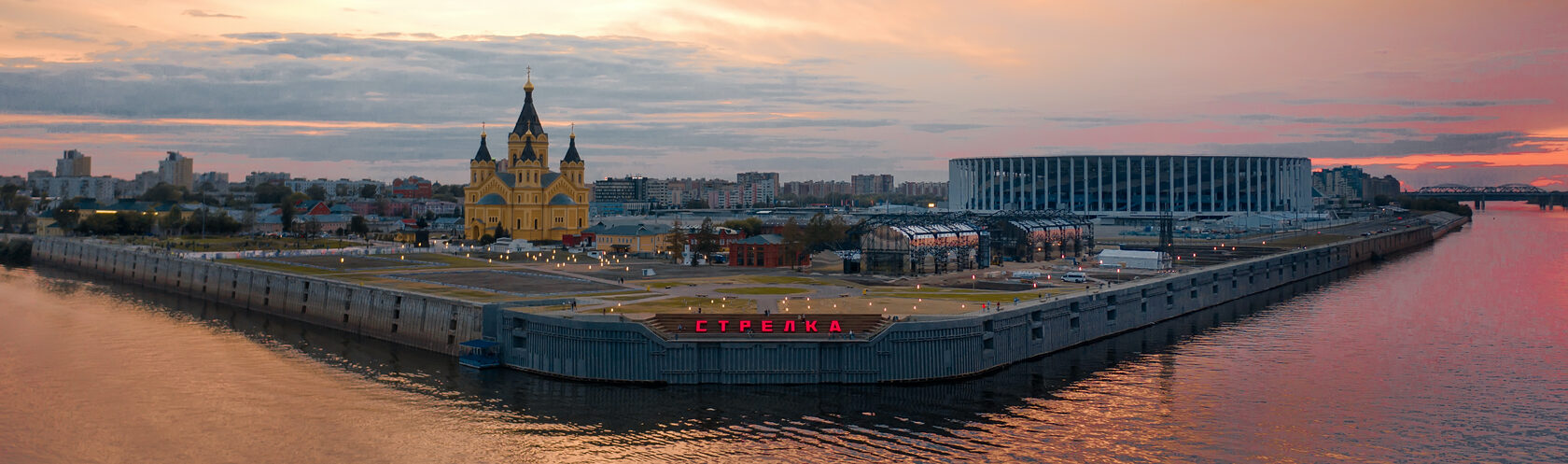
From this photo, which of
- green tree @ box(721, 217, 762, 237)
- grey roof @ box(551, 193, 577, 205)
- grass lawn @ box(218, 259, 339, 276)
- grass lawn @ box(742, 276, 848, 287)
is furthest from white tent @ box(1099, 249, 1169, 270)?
grey roof @ box(551, 193, 577, 205)

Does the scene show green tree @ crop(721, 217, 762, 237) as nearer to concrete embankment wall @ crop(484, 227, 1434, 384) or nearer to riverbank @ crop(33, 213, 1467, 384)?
riverbank @ crop(33, 213, 1467, 384)

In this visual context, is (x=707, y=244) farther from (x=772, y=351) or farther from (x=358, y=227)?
(x=358, y=227)

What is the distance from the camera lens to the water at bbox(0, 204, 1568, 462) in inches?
1780

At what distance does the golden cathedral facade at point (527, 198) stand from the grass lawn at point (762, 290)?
70502mm

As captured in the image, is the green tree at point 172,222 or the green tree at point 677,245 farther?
the green tree at point 172,222

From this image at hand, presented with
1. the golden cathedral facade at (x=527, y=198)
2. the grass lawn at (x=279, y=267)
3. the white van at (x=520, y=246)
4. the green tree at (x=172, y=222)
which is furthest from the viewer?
the green tree at (x=172, y=222)

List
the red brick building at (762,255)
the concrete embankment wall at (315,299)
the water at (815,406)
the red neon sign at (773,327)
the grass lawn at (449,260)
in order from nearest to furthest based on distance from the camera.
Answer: the water at (815,406), the red neon sign at (773,327), the concrete embankment wall at (315,299), the grass lawn at (449,260), the red brick building at (762,255)

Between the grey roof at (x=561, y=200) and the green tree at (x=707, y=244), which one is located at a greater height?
the grey roof at (x=561, y=200)

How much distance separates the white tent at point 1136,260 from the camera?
10561cm

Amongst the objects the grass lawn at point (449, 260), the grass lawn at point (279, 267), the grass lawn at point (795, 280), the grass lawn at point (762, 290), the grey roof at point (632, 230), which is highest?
the grey roof at point (632, 230)

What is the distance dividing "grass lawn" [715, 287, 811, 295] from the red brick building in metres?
22.9

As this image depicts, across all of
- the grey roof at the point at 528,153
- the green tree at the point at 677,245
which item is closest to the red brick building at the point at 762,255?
the green tree at the point at 677,245

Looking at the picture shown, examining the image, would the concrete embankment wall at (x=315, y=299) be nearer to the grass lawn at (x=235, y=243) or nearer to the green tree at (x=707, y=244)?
the grass lawn at (x=235, y=243)

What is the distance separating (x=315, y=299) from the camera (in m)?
85.1
